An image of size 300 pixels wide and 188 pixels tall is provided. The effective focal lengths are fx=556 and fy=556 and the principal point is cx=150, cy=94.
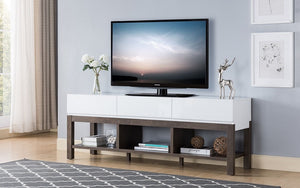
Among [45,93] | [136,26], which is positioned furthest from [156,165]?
[45,93]

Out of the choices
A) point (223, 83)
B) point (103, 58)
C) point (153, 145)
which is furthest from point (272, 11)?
point (103, 58)

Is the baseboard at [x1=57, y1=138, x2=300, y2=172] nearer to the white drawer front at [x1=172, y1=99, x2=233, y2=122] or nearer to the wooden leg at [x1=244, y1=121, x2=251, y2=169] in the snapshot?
the wooden leg at [x1=244, y1=121, x2=251, y2=169]

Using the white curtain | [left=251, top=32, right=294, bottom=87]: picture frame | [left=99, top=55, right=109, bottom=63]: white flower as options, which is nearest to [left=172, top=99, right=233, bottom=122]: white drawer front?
[left=251, top=32, right=294, bottom=87]: picture frame

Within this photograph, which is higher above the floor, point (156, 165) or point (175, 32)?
point (175, 32)

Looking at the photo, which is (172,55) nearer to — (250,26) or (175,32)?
(175,32)

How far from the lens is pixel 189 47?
5.65 metres

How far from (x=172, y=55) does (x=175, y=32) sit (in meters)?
0.24

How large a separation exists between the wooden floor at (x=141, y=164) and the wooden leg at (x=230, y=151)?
0.23 ft

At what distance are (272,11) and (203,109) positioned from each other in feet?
3.81

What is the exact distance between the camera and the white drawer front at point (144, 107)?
540cm

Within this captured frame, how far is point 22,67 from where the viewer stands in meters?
7.67

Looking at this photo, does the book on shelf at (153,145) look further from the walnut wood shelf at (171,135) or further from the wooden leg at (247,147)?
the wooden leg at (247,147)

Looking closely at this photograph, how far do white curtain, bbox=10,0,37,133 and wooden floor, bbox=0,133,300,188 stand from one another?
1.80 feet

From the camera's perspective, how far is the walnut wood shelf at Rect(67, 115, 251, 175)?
511 centimetres
